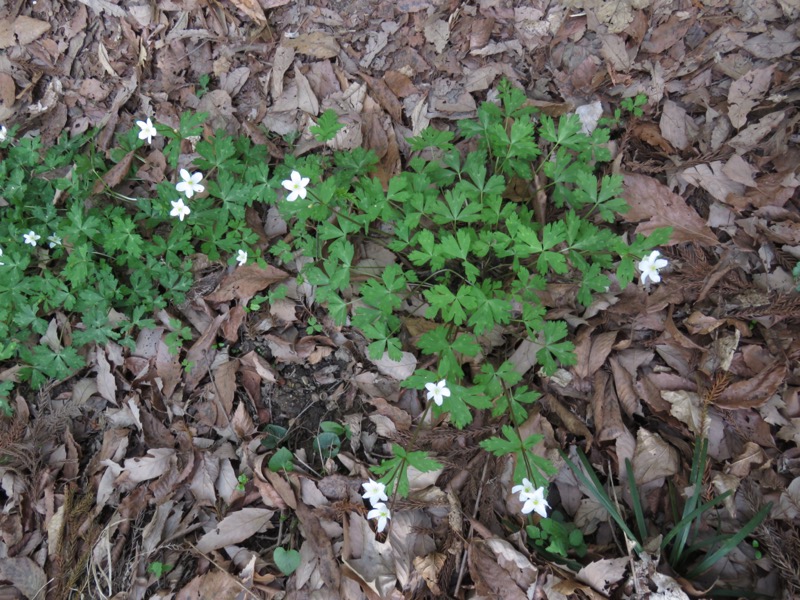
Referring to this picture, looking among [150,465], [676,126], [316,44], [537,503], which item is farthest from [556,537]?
[316,44]

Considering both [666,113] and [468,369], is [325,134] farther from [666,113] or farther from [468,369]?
[666,113]

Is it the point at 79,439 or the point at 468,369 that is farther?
the point at 79,439

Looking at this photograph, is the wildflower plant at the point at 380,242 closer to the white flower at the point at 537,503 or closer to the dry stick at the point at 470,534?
the white flower at the point at 537,503

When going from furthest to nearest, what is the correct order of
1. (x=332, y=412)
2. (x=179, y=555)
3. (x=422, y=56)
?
(x=422, y=56), (x=332, y=412), (x=179, y=555)

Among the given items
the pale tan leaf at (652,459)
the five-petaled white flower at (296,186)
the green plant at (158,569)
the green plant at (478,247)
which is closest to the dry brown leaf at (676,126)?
the green plant at (478,247)

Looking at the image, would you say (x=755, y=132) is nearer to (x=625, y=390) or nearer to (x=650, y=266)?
(x=650, y=266)

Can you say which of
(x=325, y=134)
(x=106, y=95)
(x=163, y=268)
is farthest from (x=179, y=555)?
(x=106, y=95)

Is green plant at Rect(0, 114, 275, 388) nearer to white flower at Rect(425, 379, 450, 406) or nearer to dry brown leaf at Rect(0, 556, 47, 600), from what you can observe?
dry brown leaf at Rect(0, 556, 47, 600)
